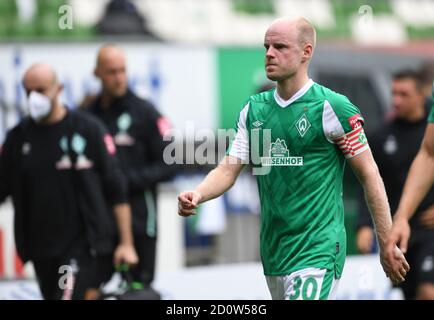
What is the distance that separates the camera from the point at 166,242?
12.5 metres

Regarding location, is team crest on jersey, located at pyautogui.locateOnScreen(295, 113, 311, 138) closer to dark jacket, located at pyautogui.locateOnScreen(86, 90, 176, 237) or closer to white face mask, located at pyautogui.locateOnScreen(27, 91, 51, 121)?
white face mask, located at pyautogui.locateOnScreen(27, 91, 51, 121)

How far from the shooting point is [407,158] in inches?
384

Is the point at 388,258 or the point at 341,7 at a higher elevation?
the point at 341,7

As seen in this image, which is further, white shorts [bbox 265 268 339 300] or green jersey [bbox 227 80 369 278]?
green jersey [bbox 227 80 369 278]

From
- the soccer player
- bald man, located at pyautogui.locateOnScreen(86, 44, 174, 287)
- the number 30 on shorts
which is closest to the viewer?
the soccer player

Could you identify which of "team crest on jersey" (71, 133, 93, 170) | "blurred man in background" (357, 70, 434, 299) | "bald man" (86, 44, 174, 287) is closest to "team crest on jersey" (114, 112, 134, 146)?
"bald man" (86, 44, 174, 287)

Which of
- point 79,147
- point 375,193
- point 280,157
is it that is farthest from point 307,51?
point 79,147

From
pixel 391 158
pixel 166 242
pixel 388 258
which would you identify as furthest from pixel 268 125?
pixel 166 242

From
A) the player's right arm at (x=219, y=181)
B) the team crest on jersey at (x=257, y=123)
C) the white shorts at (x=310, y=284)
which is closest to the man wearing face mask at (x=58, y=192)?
the player's right arm at (x=219, y=181)

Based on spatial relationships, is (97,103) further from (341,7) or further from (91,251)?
(341,7)

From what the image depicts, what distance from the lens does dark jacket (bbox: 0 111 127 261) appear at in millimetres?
8570

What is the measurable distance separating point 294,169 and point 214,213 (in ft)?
21.3

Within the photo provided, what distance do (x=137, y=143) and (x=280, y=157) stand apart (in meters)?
3.54

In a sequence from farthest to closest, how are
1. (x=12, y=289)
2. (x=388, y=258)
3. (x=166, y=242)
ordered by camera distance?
(x=166, y=242), (x=12, y=289), (x=388, y=258)
